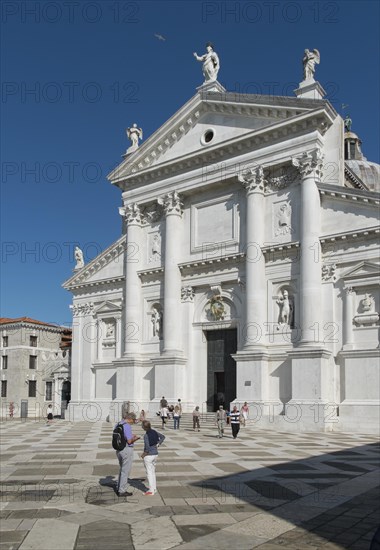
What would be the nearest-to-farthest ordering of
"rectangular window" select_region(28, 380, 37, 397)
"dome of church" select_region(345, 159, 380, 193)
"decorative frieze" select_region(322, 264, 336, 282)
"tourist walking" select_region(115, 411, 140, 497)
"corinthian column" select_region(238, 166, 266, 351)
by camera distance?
"tourist walking" select_region(115, 411, 140, 497) → "decorative frieze" select_region(322, 264, 336, 282) → "corinthian column" select_region(238, 166, 266, 351) → "dome of church" select_region(345, 159, 380, 193) → "rectangular window" select_region(28, 380, 37, 397)

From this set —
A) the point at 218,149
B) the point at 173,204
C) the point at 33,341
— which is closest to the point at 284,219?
the point at 218,149

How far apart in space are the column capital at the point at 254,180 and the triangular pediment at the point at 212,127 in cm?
187

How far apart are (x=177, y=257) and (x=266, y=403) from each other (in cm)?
1218

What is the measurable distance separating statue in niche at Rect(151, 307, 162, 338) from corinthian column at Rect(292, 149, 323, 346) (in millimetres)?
11765

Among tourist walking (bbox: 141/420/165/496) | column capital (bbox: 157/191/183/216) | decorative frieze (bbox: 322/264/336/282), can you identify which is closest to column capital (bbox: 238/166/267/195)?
column capital (bbox: 157/191/183/216)

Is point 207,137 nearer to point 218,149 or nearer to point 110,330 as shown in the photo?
point 218,149

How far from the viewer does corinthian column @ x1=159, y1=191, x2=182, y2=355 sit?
39750 mm

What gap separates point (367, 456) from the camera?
1983 centimetres

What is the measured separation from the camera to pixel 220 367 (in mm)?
38656

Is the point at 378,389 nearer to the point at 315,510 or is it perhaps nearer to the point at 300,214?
the point at 300,214

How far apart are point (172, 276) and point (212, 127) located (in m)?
10.3

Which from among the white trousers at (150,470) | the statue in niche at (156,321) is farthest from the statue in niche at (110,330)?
the white trousers at (150,470)

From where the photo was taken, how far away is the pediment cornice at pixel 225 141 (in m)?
34.7

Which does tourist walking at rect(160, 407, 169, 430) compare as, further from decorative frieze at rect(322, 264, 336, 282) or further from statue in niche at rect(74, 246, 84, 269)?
statue in niche at rect(74, 246, 84, 269)
